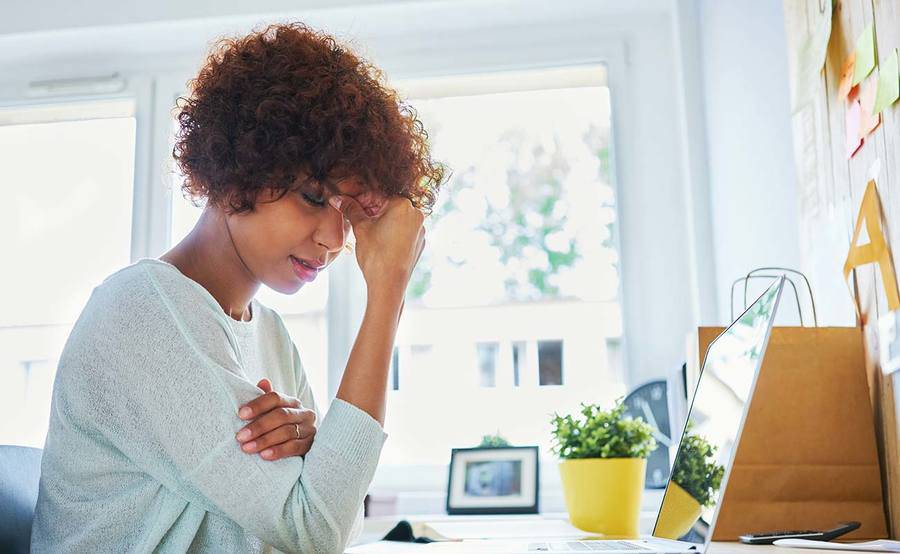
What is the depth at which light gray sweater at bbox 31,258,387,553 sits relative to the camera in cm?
102

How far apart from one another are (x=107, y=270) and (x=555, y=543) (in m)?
1.69

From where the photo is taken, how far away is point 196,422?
3.34ft

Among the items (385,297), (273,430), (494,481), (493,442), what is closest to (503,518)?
(494,481)

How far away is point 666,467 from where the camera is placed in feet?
7.04

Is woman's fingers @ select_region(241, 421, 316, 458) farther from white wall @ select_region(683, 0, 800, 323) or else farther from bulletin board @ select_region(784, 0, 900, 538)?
white wall @ select_region(683, 0, 800, 323)

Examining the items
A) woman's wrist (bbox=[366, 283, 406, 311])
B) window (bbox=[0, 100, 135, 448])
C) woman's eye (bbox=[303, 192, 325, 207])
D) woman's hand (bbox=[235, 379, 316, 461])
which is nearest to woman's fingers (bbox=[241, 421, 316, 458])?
woman's hand (bbox=[235, 379, 316, 461])

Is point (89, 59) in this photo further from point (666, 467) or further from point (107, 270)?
point (666, 467)

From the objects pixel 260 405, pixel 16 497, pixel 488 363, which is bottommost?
pixel 16 497

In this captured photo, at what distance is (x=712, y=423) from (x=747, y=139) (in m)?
0.91

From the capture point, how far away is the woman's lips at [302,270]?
4.02ft

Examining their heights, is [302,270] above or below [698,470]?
above

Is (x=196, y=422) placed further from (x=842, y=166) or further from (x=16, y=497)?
(x=842, y=166)

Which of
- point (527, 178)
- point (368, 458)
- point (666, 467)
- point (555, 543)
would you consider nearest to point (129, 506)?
point (368, 458)

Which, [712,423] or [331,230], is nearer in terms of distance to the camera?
[712,423]
